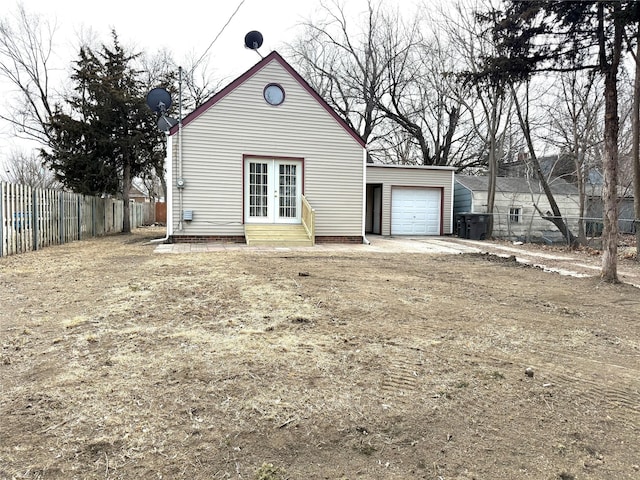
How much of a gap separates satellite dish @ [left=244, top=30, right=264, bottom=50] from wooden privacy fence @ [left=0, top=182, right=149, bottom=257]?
7.39 meters

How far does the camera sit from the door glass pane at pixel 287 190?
13188 mm

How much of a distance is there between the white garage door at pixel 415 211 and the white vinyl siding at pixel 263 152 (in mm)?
4669

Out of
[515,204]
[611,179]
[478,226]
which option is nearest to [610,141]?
[611,179]

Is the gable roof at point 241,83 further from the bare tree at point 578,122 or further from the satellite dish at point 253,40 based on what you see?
the bare tree at point 578,122

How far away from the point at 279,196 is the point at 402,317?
363 inches

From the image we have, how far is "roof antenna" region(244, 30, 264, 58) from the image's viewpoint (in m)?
13.4

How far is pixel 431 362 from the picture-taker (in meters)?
3.21

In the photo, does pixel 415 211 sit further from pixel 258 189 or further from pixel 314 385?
pixel 314 385

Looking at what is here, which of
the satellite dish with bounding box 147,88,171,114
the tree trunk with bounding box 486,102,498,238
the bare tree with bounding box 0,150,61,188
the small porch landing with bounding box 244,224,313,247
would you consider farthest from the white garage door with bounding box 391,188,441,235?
the bare tree with bounding box 0,150,61,188

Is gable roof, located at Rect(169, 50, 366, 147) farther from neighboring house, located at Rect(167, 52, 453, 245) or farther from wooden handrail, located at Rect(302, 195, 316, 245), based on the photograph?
wooden handrail, located at Rect(302, 195, 316, 245)

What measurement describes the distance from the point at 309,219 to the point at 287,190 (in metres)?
1.35

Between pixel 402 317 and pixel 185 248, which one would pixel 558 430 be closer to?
pixel 402 317

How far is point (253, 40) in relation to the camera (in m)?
13.5

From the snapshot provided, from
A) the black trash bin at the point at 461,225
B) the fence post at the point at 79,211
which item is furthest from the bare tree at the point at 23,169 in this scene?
the black trash bin at the point at 461,225
